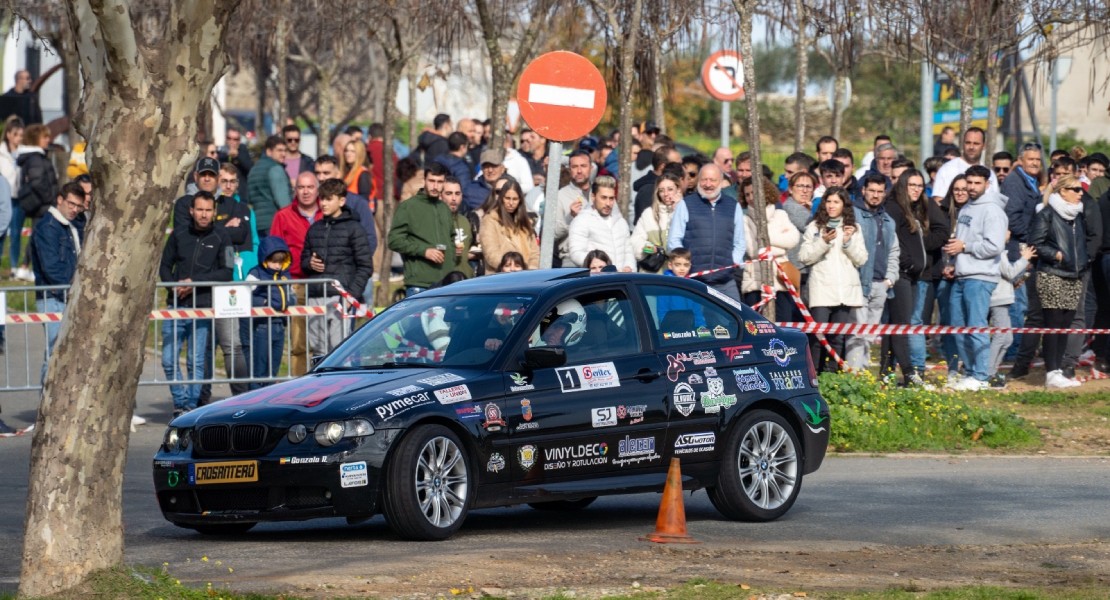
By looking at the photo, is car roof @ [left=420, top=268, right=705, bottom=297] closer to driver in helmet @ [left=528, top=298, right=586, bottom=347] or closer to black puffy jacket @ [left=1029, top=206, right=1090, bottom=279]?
driver in helmet @ [left=528, top=298, right=586, bottom=347]

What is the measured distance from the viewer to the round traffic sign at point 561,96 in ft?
48.7

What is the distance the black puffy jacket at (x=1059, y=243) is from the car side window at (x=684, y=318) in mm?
8521

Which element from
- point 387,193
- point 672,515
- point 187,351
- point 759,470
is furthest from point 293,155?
point 672,515

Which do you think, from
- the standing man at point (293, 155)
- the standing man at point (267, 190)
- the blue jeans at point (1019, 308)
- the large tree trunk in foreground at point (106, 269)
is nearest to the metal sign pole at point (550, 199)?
the large tree trunk in foreground at point (106, 269)

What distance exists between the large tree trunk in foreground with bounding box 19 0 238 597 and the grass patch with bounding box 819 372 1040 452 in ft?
29.2

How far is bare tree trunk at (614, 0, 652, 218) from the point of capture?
774 inches

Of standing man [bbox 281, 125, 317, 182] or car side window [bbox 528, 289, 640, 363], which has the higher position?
standing man [bbox 281, 125, 317, 182]

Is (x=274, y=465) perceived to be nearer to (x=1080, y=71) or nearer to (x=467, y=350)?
(x=467, y=350)

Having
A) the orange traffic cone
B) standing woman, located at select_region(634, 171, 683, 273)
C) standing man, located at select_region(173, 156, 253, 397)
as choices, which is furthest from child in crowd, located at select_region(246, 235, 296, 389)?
the orange traffic cone

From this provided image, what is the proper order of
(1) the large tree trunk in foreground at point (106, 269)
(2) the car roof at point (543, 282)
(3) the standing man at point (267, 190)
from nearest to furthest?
(1) the large tree trunk in foreground at point (106, 269) → (2) the car roof at point (543, 282) → (3) the standing man at point (267, 190)

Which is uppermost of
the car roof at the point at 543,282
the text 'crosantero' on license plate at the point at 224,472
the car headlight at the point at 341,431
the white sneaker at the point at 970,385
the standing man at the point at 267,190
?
the standing man at the point at 267,190

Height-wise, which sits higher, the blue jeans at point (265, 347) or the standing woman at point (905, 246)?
the standing woman at point (905, 246)

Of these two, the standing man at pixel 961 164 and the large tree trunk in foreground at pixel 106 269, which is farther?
the standing man at pixel 961 164

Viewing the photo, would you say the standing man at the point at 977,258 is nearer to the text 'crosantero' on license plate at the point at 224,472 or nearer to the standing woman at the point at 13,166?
the text 'crosantero' on license plate at the point at 224,472
